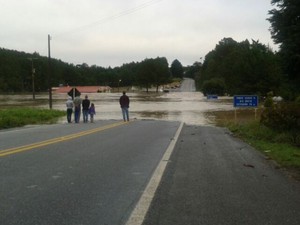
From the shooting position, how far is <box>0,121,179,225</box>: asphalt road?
6.03m

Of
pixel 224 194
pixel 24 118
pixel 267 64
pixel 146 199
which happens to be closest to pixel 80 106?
pixel 24 118

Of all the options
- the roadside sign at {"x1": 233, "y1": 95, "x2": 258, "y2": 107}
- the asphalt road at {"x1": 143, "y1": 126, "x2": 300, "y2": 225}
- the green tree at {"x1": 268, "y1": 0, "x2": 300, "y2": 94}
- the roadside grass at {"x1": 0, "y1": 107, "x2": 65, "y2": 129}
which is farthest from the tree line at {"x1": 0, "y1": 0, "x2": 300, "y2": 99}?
the roadside grass at {"x1": 0, "y1": 107, "x2": 65, "y2": 129}

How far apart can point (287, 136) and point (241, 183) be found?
9.50m

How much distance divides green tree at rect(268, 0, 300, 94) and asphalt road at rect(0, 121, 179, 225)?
8389 mm

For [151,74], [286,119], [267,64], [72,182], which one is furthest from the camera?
[151,74]

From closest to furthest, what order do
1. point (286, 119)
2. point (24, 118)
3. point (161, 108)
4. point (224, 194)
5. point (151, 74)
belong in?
point (224, 194) → point (286, 119) → point (24, 118) → point (161, 108) → point (151, 74)

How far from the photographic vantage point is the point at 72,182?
8102mm

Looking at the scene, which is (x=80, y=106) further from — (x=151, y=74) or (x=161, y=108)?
(x=151, y=74)

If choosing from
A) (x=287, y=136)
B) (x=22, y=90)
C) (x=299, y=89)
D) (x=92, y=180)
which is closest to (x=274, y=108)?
(x=287, y=136)

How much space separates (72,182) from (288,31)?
14160 mm

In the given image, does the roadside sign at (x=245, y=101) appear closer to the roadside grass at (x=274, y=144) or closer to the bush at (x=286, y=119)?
the roadside grass at (x=274, y=144)

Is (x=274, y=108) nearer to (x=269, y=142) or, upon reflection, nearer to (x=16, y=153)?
(x=269, y=142)

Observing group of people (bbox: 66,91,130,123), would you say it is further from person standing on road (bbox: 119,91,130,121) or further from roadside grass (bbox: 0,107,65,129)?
roadside grass (bbox: 0,107,65,129)

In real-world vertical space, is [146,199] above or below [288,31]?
below
